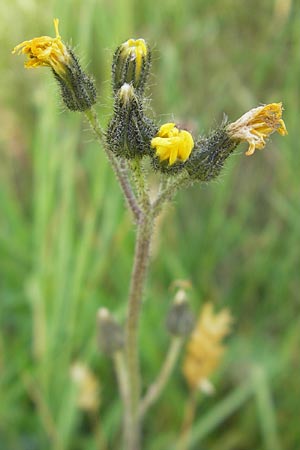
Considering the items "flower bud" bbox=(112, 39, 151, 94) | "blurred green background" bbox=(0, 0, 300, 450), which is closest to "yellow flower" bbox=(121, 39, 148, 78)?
"flower bud" bbox=(112, 39, 151, 94)

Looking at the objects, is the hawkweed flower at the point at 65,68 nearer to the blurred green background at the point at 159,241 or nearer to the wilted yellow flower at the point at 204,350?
the blurred green background at the point at 159,241

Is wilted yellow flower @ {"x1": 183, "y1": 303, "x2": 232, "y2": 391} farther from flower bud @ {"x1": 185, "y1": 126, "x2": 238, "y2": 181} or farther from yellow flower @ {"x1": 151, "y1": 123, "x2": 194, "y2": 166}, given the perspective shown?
yellow flower @ {"x1": 151, "y1": 123, "x2": 194, "y2": 166}

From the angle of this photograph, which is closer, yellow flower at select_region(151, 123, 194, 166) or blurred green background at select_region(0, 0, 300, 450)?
yellow flower at select_region(151, 123, 194, 166)

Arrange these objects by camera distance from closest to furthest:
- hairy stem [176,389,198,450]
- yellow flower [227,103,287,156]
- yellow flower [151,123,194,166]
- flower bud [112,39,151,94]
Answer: yellow flower [151,123,194,166] → yellow flower [227,103,287,156] → flower bud [112,39,151,94] → hairy stem [176,389,198,450]

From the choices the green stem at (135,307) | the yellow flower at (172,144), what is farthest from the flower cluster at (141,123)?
the green stem at (135,307)

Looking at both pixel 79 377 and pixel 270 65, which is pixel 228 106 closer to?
pixel 270 65

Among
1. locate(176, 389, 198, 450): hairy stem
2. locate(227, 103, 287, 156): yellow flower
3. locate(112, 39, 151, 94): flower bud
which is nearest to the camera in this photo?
locate(227, 103, 287, 156): yellow flower

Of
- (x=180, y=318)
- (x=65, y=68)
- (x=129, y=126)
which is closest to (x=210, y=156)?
(x=129, y=126)
